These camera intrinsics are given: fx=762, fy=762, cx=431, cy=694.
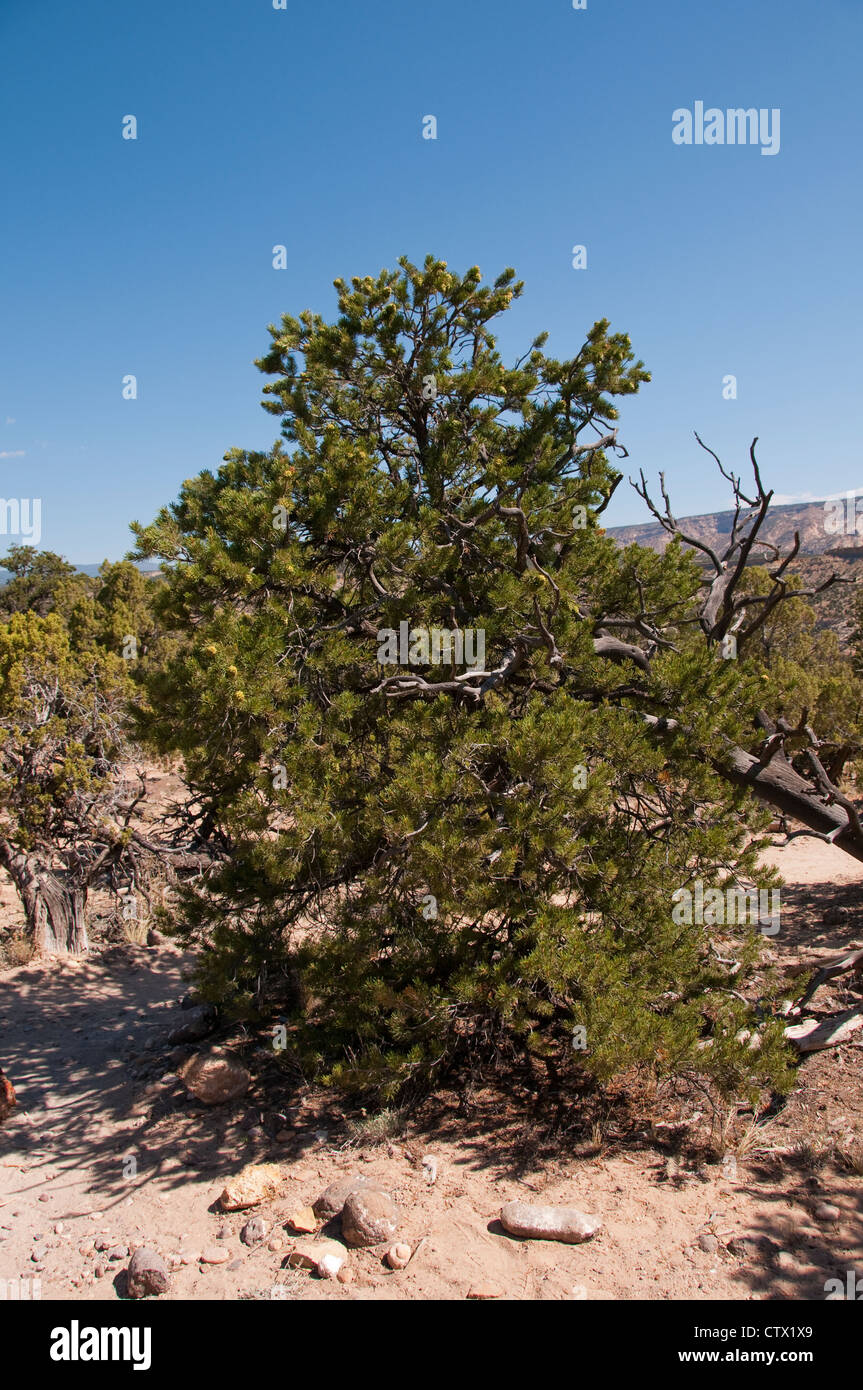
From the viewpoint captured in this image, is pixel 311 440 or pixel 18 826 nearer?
pixel 311 440

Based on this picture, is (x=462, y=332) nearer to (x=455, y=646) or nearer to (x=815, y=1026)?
(x=455, y=646)

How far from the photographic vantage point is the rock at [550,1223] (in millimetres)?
3463

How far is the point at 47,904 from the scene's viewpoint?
8273 mm

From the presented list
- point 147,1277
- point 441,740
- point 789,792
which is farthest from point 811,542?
point 147,1277

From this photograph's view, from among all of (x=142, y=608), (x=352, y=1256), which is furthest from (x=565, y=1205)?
(x=142, y=608)

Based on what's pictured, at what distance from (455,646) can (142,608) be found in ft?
67.6

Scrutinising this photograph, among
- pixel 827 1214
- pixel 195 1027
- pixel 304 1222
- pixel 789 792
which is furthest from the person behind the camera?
pixel 195 1027

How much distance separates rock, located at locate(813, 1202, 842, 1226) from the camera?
Answer: 340 centimetres

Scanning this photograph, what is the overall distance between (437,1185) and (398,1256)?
66 cm

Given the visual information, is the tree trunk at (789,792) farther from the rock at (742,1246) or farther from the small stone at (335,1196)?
the small stone at (335,1196)

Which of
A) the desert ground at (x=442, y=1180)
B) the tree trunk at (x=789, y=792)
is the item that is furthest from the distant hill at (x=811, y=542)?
the desert ground at (x=442, y=1180)

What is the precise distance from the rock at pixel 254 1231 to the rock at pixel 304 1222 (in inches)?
5.1

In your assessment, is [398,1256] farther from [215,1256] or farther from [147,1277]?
[147,1277]
